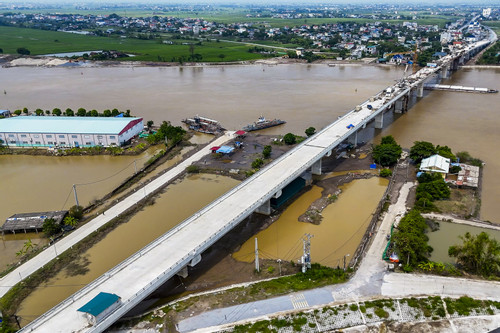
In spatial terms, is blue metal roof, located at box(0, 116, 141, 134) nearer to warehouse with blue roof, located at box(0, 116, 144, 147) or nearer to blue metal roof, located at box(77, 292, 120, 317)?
warehouse with blue roof, located at box(0, 116, 144, 147)

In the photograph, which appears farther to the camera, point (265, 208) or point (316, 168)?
point (316, 168)

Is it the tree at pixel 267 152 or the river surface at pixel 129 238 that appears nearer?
the river surface at pixel 129 238

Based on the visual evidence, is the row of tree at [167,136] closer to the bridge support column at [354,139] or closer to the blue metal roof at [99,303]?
the bridge support column at [354,139]

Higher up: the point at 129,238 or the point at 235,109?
the point at 235,109

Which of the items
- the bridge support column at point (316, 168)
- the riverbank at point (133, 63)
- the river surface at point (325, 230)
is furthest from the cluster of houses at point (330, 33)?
the river surface at point (325, 230)

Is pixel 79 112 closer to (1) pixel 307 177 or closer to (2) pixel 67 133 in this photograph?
(2) pixel 67 133

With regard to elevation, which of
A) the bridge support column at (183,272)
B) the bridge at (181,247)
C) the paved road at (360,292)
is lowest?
the paved road at (360,292)

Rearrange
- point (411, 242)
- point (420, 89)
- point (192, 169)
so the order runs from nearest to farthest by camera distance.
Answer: point (411, 242)
point (192, 169)
point (420, 89)

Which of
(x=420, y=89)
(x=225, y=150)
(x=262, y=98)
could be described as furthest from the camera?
(x=420, y=89)

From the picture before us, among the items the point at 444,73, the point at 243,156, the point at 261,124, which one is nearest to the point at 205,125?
the point at 261,124
